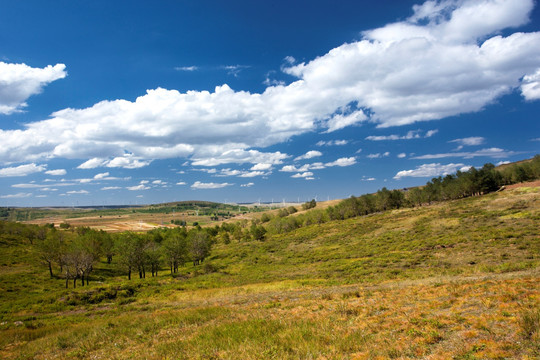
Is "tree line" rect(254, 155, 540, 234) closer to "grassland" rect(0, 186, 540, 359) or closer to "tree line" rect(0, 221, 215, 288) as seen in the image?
"tree line" rect(0, 221, 215, 288)

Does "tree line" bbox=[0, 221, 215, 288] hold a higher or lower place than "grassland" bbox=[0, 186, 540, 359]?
lower

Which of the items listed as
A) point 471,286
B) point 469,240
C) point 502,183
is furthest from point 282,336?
point 502,183

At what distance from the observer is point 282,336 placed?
1146 centimetres

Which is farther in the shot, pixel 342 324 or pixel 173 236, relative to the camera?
pixel 173 236

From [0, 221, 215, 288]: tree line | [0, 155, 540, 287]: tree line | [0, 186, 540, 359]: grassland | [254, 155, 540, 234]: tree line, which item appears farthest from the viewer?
[254, 155, 540, 234]: tree line

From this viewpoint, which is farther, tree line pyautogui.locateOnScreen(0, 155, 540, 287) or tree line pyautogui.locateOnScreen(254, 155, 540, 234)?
tree line pyautogui.locateOnScreen(254, 155, 540, 234)

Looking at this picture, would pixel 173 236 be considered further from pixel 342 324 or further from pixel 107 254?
pixel 342 324

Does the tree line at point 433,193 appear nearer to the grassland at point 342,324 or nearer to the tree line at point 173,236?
the tree line at point 173,236

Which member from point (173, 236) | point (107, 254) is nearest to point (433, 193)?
point (173, 236)

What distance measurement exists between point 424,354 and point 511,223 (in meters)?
59.7

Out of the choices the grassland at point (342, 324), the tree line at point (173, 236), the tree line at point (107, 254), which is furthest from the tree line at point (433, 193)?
the grassland at point (342, 324)

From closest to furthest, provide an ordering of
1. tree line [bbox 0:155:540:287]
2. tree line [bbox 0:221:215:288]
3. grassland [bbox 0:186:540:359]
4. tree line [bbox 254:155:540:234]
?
grassland [bbox 0:186:540:359], tree line [bbox 0:221:215:288], tree line [bbox 0:155:540:287], tree line [bbox 254:155:540:234]

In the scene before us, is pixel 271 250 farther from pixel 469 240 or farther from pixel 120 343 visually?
pixel 120 343

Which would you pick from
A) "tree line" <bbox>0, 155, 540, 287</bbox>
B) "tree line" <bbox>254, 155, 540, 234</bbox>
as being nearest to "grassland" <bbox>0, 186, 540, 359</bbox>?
"tree line" <bbox>0, 155, 540, 287</bbox>
